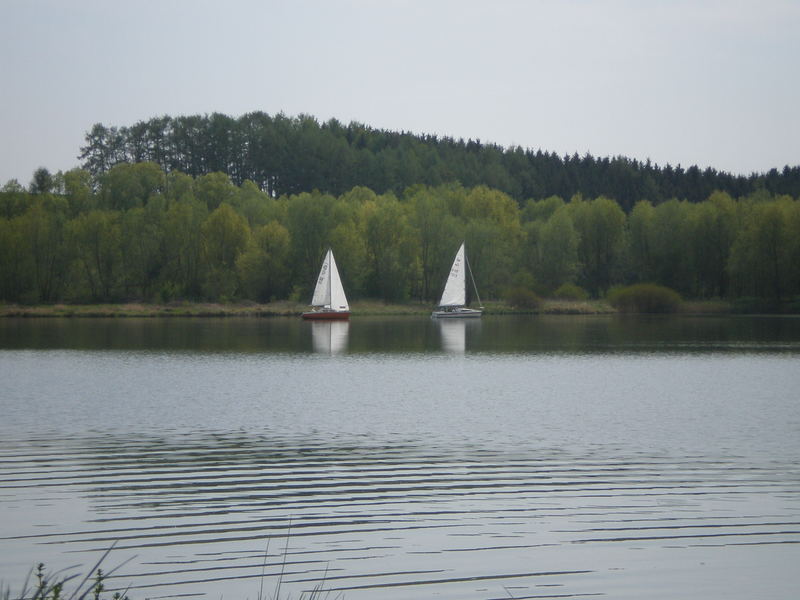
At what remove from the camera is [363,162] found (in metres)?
149

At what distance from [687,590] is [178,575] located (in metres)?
5.93

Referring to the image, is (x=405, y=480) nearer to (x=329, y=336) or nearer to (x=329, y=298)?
(x=329, y=336)

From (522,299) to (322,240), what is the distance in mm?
22280

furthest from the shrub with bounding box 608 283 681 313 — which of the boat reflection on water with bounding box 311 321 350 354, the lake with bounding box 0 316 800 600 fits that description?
the lake with bounding box 0 316 800 600

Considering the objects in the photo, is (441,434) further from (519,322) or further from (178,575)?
(519,322)

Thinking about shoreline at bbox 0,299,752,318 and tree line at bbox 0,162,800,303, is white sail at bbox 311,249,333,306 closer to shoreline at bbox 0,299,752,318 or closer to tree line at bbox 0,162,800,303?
shoreline at bbox 0,299,752,318

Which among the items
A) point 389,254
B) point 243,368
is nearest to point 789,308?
point 389,254

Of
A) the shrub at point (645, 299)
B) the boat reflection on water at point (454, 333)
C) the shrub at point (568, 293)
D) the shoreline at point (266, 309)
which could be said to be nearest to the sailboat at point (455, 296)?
the boat reflection on water at point (454, 333)

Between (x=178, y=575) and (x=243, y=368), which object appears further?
(x=243, y=368)

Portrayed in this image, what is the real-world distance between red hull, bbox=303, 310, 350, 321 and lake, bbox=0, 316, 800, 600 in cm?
4347

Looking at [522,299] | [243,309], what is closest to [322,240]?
[243,309]

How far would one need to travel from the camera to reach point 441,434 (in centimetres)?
2167

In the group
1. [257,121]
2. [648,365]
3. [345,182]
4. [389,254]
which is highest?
[257,121]

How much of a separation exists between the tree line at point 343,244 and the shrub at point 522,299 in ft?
6.47
